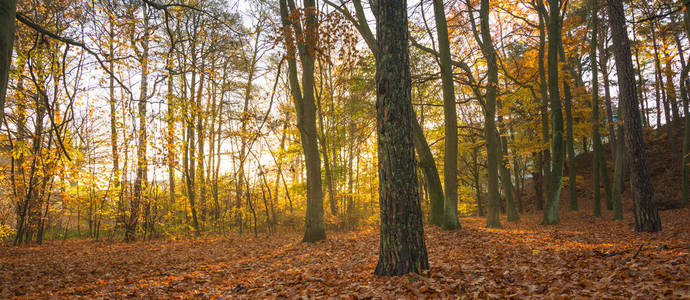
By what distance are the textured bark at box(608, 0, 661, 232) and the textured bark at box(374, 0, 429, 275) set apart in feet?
19.3

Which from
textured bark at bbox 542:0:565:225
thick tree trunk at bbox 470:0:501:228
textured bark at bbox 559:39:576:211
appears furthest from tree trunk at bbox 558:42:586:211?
thick tree trunk at bbox 470:0:501:228

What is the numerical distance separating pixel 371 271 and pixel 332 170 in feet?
41.2

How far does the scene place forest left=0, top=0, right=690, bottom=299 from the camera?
421cm

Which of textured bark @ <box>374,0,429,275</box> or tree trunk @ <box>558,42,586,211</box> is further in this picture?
tree trunk @ <box>558,42,586,211</box>

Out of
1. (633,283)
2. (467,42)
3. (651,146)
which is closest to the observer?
(633,283)

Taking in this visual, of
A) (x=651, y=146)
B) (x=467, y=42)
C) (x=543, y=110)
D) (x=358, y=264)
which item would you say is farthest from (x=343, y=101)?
(x=651, y=146)

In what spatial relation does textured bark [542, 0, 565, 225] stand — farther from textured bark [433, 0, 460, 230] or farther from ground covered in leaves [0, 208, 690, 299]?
textured bark [433, 0, 460, 230]

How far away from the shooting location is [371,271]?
4.88 meters

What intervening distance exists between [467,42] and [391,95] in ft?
31.4

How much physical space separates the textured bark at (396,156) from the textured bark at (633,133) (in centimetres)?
588

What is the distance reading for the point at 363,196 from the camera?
16.6m

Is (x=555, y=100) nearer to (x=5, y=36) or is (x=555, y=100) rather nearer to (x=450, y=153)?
(x=450, y=153)

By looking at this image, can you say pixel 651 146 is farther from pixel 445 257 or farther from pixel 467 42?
pixel 445 257

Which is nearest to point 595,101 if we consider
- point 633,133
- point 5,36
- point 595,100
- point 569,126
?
point 595,100
